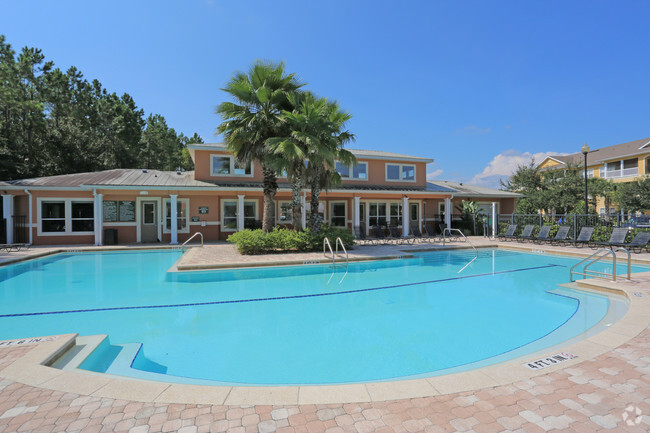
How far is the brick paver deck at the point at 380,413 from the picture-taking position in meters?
2.55

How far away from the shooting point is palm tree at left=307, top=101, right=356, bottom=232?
13.5 metres

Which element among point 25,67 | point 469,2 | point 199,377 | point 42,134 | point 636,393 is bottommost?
point 199,377

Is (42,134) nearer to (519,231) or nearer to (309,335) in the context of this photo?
(309,335)

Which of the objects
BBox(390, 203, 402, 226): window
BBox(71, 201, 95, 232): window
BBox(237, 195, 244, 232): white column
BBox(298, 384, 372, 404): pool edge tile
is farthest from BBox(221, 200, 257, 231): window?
BBox(298, 384, 372, 404): pool edge tile

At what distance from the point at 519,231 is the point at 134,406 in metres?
21.8

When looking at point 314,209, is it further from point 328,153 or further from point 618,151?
point 618,151

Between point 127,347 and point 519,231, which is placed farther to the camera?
point 519,231

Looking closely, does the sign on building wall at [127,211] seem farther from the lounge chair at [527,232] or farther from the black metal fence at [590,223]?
the black metal fence at [590,223]

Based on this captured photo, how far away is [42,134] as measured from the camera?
1048 inches

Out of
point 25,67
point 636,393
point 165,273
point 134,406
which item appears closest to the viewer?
point 134,406

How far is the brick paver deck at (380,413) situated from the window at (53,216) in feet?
57.8

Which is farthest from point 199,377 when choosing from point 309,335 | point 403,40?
point 403,40

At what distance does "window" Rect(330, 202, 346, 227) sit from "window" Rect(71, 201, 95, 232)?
528 inches

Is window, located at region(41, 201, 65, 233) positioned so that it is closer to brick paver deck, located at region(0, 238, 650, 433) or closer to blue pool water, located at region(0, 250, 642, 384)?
A: blue pool water, located at region(0, 250, 642, 384)
